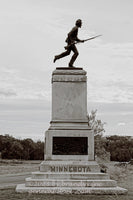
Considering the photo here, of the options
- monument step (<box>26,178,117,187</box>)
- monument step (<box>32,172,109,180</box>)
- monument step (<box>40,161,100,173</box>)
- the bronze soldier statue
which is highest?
the bronze soldier statue

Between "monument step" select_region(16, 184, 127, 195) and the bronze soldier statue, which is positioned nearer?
"monument step" select_region(16, 184, 127, 195)

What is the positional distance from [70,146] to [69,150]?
7.2 inches

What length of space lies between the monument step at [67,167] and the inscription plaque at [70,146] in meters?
0.45

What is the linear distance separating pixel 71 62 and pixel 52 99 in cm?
208

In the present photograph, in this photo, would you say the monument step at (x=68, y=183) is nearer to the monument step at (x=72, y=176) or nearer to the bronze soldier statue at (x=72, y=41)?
the monument step at (x=72, y=176)

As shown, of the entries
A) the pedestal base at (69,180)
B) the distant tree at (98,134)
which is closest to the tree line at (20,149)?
the distant tree at (98,134)

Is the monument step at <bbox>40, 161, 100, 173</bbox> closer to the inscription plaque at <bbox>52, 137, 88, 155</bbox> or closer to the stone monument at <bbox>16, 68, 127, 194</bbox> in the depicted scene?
the stone monument at <bbox>16, 68, 127, 194</bbox>

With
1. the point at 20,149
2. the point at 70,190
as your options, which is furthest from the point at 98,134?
the point at 20,149

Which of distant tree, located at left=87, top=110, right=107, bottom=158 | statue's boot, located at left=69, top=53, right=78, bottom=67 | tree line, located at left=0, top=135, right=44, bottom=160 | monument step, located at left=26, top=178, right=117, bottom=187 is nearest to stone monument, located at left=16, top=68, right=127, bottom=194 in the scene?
monument step, located at left=26, top=178, right=117, bottom=187

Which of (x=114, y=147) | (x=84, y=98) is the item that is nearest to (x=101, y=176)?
(x=84, y=98)

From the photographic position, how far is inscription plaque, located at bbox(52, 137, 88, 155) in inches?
553

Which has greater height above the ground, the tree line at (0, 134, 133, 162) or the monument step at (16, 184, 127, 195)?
the tree line at (0, 134, 133, 162)

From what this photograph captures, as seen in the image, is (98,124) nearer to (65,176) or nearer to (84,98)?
(84,98)

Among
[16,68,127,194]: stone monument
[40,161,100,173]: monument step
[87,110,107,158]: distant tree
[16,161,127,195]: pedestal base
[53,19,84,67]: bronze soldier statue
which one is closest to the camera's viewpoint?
[16,161,127,195]: pedestal base
